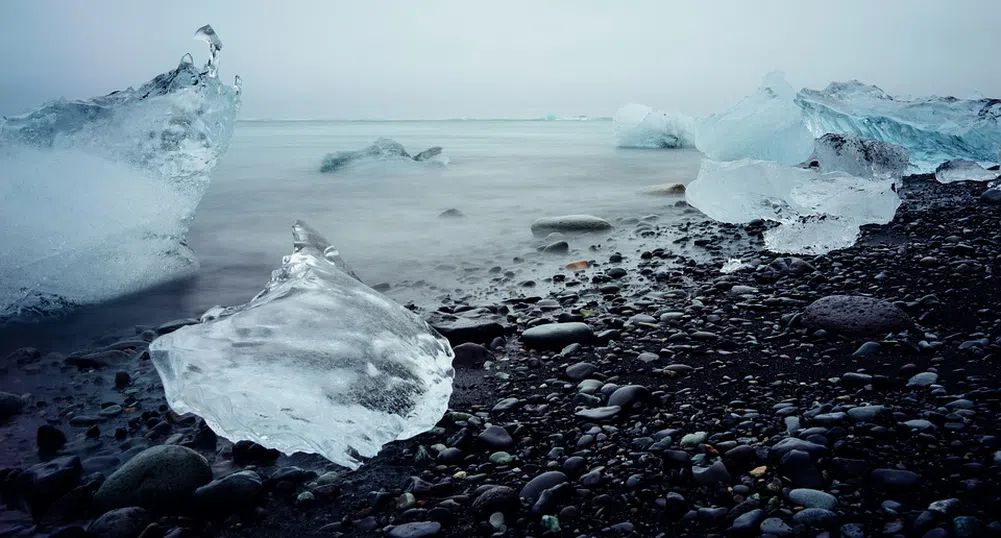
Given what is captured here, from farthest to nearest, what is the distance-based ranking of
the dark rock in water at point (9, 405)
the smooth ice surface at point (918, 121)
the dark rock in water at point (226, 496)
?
the smooth ice surface at point (918, 121)
the dark rock in water at point (9, 405)
the dark rock in water at point (226, 496)

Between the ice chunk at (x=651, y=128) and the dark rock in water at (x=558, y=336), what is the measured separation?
15.3m

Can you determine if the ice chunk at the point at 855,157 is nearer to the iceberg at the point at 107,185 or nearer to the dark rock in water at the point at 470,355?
the dark rock in water at the point at 470,355

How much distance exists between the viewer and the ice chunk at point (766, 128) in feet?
25.1

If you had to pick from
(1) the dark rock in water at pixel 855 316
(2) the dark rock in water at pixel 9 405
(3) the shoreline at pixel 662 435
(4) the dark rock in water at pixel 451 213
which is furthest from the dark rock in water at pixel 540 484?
(4) the dark rock in water at pixel 451 213

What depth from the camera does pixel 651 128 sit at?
17.4 meters

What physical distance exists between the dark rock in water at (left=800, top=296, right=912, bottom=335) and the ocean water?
6.96 feet

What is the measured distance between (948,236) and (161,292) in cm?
581

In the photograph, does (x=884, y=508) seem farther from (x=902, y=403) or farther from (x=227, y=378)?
(x=227, y=378)

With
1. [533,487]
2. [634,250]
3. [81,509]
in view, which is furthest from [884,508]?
[634,250]

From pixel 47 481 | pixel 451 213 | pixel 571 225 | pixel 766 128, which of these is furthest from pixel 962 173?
pixel 47 481

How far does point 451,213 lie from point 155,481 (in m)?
6.13

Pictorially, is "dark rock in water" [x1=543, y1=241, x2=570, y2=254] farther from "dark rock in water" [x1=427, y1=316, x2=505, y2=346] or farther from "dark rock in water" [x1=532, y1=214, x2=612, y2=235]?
"dark rock in water" [x1=427, y1=316, x2=505, y2=346]

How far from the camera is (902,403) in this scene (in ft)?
6.76

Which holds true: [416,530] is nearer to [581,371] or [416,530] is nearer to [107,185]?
[581,371]
